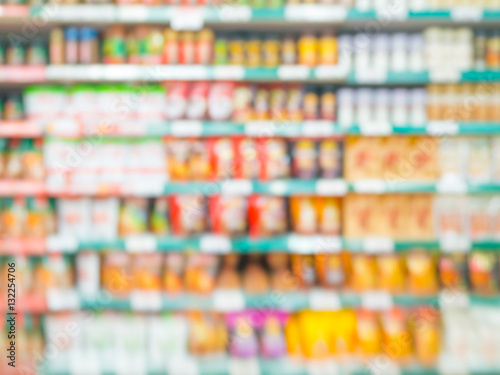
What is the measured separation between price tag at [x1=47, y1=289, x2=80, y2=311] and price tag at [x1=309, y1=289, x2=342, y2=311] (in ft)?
4.26

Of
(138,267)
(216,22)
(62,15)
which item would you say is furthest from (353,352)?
(62,15)

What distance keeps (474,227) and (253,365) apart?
4.80 feet

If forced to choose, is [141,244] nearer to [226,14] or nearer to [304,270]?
[304,270]

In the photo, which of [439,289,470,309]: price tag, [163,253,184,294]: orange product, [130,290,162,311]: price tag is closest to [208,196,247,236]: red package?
[163,253,184,294]: orange product

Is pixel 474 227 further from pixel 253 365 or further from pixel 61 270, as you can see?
pixel 61 270

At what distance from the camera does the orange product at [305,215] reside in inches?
110

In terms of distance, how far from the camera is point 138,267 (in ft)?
9.25

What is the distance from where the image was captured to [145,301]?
273 centimetres

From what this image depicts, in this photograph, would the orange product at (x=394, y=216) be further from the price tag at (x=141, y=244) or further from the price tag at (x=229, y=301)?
the price tag at (x=141, y=244)

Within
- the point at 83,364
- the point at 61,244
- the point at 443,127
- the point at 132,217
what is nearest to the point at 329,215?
the point at 443,127

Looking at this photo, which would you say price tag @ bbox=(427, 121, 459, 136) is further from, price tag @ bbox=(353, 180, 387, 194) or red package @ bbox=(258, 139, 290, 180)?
red package @ bbox=(258, 139, 290, 180)

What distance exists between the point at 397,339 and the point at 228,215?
→ 1167 millimetres

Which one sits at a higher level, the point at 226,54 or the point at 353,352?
the point at 226,54

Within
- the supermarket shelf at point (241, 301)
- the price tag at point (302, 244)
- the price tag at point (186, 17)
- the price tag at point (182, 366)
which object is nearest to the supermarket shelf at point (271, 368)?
the price tag at point (182, 366)
